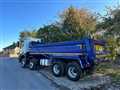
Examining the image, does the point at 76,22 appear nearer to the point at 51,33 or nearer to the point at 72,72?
the point at 51,33

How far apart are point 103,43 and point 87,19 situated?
1785 cm

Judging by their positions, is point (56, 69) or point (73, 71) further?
point (56, 69)

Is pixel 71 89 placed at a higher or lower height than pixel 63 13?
lower

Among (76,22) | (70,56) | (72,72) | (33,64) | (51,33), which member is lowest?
(72,72)

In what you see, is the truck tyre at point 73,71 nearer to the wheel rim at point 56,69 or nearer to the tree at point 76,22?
the wheel rim at point 56,69

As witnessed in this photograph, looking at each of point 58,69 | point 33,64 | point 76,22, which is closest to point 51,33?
point 76,22

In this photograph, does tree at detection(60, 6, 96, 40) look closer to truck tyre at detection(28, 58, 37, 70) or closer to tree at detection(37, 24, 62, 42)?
tree at detection(37, 24, 62, 42)

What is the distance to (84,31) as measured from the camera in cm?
2716

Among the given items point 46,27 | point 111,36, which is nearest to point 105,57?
point 111,36

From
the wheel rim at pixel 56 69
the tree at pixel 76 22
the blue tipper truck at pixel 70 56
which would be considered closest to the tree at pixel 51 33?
the tree at pixel 76 22

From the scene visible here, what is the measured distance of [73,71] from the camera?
35.3 feet

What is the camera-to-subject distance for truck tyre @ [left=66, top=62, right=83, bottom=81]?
10344mm

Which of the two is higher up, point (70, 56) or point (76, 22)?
point (76, 22)

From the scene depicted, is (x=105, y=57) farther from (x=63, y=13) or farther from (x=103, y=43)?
(x=63, y=13)
